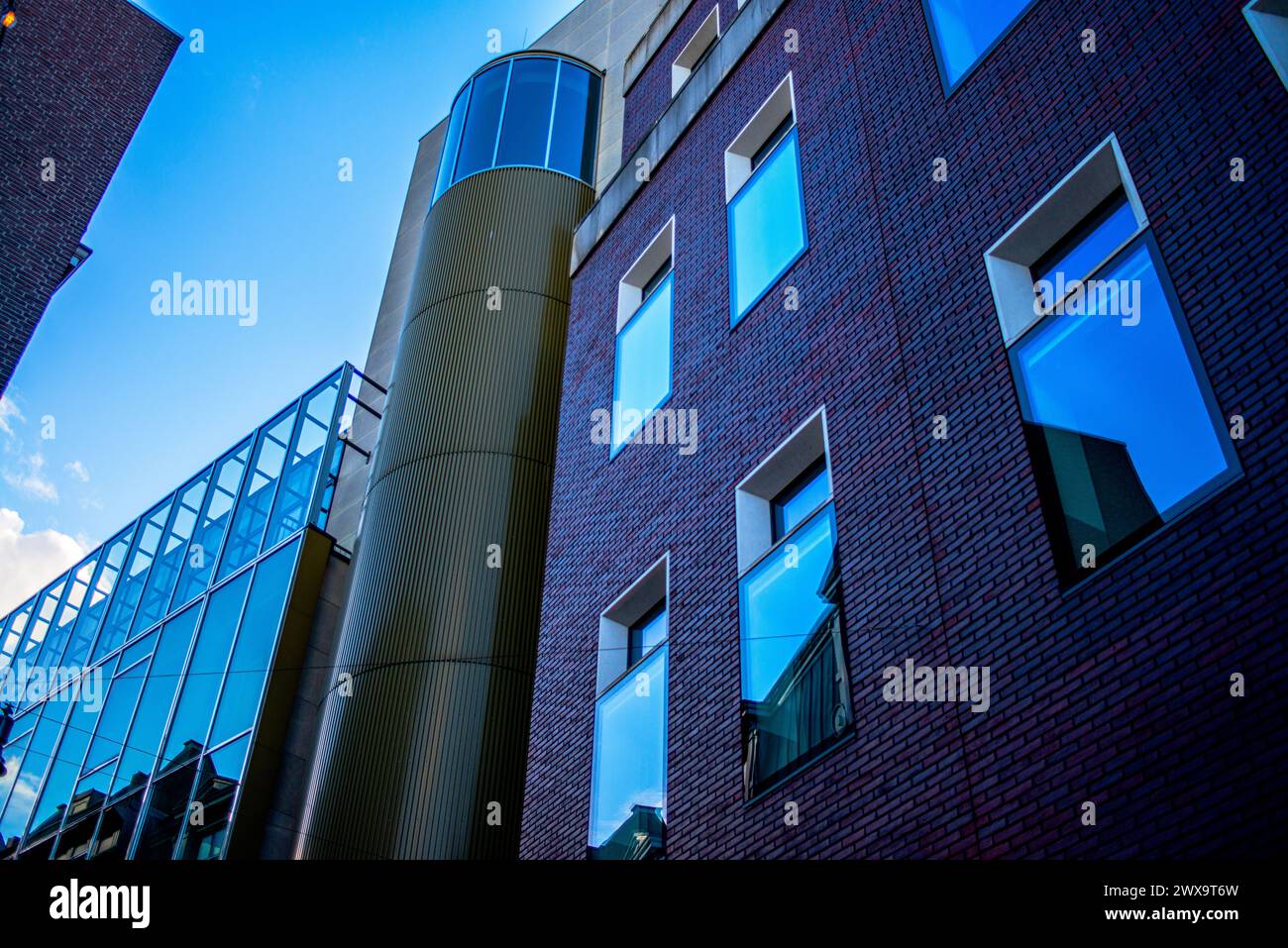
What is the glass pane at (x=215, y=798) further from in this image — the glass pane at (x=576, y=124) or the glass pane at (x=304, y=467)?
the glass pane at (x=576, y=124)

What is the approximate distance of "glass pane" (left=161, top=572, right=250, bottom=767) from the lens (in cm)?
2334

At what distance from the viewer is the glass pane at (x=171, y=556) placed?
28.2 meters

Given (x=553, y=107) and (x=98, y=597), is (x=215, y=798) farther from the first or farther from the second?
(x=553, y=107)

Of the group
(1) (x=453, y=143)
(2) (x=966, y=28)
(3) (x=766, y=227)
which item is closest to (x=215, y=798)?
(1) (x=453, y=143)

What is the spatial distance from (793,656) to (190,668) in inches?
687

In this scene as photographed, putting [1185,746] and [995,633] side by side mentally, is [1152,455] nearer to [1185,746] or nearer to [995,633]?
[995,633]

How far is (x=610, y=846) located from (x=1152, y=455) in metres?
7.23

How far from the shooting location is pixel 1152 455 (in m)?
8.64

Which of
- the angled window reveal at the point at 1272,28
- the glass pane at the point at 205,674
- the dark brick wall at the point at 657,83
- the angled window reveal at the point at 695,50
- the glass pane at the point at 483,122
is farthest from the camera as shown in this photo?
the glass pane at the point at 483,122

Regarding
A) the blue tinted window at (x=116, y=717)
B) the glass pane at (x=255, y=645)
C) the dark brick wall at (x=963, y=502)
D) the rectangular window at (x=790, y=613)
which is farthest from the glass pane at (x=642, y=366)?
the blue tinted window at (x=116, y=717)

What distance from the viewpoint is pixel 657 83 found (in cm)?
2194

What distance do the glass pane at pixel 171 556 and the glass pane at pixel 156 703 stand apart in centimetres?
147

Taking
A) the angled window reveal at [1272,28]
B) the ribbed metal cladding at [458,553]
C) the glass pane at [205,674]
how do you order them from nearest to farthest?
the angled window reveal at [1272,28]
the ribbed metal cladding at [458,553]
the glass pane at [205,674]
